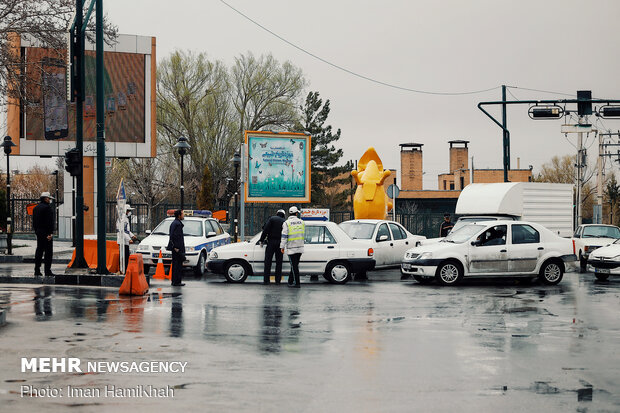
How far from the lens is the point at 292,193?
34.6 meters

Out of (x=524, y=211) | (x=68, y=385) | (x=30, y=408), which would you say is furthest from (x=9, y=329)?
(x=524, y=211)

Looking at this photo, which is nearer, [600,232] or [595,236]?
[595,236]

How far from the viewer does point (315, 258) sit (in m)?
19.9

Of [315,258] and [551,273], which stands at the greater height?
[315,258]

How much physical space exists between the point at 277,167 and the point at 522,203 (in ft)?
38.8

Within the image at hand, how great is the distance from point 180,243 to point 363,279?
19.1 ft

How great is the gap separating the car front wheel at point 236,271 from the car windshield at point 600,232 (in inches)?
598

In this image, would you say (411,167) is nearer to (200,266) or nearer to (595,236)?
(595,236)

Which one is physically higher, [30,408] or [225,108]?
[225,108]

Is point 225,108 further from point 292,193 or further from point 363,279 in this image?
point 363,279

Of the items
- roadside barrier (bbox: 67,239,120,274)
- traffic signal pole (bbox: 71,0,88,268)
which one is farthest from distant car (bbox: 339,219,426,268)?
traffic signal pole (bbox: 71,0,88,268)

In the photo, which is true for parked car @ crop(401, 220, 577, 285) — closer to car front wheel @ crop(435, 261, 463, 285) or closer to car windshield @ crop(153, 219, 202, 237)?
car front wheel @ crop(435, 261, 463, 285)

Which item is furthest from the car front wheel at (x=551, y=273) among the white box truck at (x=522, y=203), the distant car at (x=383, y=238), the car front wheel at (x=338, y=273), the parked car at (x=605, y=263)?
the car front wheel at (x=338, y=273)

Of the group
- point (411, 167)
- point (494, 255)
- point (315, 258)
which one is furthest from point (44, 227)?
point (411, 167)
